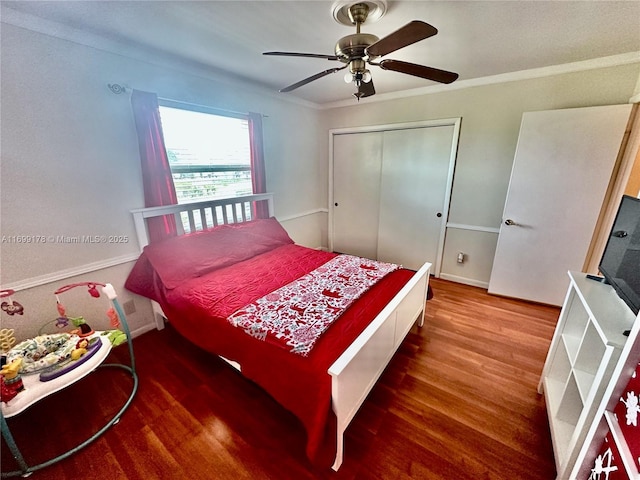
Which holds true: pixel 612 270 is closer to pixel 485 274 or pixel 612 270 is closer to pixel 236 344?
pixel 485 274

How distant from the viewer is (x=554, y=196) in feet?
7.92

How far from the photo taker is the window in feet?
7.54

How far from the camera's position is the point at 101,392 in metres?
1.70

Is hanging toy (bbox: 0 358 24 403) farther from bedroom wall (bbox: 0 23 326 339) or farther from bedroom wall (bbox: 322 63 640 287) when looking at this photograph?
bedroom wall (bbox: 322 63 640 287)

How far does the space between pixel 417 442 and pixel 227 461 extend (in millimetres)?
1022

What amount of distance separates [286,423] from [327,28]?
2.50 meters

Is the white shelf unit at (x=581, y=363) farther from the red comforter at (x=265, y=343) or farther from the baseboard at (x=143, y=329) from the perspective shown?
the baseboard at (x=143, y=329)

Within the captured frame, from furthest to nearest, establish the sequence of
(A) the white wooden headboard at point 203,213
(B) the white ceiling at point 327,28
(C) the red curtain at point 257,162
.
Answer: (C) the red curtain at point 257,162
(A) the white wooden headboard at point 203,213
(B) the white ceiling at point 327,28

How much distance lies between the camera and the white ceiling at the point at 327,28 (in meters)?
1.43

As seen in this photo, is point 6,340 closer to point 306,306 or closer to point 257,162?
point 306,306

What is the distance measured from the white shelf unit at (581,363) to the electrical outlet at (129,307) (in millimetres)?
2942

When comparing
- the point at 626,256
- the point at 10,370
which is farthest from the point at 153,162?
the point at 626,256

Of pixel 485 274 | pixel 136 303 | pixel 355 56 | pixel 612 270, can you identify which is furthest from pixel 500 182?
pixel 136 303

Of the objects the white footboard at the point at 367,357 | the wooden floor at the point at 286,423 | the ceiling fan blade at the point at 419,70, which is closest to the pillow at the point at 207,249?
the wooden floor at the point at 286,423
